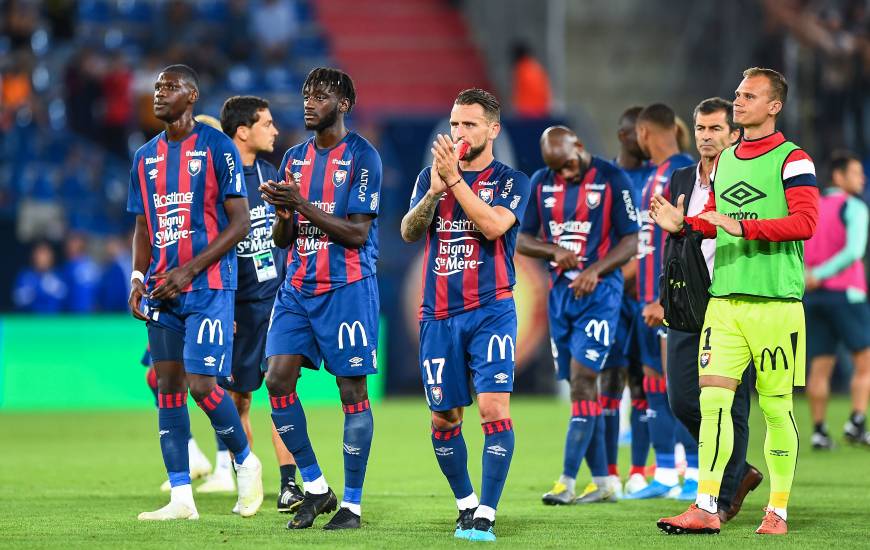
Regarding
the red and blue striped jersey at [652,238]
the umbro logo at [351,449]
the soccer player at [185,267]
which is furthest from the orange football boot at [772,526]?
the soccer player at [185,267]

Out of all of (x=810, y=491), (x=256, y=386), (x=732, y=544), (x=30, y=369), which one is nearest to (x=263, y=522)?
(x=256, y=386)

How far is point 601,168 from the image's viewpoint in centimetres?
876

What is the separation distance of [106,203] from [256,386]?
1132 centimetres

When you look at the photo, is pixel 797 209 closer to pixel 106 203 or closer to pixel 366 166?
pixel 366 166

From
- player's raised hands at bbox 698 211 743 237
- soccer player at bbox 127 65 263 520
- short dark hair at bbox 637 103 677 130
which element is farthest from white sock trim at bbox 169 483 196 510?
short dark hair at bbox 637 103 677 130

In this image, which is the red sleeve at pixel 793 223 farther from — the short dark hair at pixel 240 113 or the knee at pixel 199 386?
the short dark hair at pixel 240 113

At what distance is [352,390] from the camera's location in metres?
7.14

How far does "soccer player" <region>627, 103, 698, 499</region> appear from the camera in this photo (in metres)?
8.80

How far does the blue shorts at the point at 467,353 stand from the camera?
22.3 feet

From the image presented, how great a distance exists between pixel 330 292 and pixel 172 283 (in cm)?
88

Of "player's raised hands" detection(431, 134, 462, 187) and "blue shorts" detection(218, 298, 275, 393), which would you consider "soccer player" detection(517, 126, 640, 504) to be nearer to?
"blue shorts" detection(218, 298, 275, 393)

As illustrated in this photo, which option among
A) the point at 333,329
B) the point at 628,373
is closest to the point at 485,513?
the point at 333,329

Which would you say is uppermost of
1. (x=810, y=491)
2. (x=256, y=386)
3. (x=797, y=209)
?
(x=797, y=209)

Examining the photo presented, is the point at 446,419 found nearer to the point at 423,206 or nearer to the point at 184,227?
the point at 423,206
